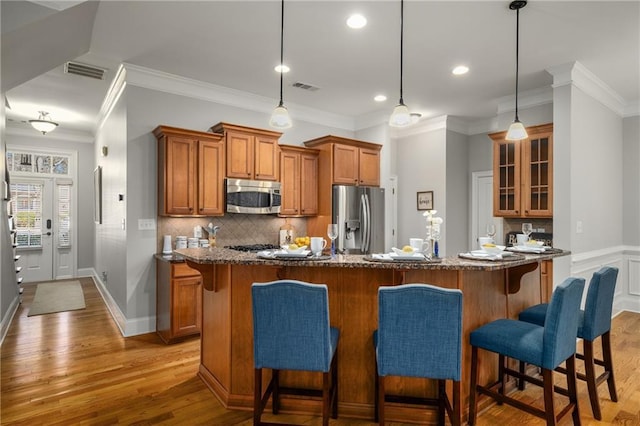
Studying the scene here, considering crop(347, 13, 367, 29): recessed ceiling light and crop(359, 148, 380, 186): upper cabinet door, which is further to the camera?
crop(359, 148, 380, 186): upper cabinet door

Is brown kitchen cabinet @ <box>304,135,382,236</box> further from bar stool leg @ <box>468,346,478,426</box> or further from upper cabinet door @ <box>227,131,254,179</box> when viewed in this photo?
bar stool leg @ <box>468,346,478,426</box>

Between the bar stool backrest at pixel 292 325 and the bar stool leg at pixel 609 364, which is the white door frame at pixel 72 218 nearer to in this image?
the bar stool backrest at pixel 292 325

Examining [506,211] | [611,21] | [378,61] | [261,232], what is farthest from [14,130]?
[611,21]

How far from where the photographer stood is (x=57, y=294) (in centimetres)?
600

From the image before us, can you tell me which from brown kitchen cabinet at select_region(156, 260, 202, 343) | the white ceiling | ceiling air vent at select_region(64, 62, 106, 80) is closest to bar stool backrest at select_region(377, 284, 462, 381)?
the white ceiling

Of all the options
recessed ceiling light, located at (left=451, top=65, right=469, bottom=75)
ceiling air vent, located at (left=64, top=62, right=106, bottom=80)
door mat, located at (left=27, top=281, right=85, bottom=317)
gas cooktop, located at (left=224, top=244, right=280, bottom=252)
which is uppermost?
ceiling air vent, located at (left=64, top=62, right=106, bottom=80)

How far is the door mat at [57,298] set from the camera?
514 cm

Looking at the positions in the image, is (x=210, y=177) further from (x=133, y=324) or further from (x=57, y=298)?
(x=57, y=298)

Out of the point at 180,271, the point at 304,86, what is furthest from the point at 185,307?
the point at 304,86

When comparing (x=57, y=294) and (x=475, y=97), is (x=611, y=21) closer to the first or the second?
(x=475, y=97)

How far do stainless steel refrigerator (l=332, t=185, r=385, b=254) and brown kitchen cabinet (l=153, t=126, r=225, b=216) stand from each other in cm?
169

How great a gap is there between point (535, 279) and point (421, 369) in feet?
5.94

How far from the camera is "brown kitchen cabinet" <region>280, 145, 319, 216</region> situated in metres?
5.11

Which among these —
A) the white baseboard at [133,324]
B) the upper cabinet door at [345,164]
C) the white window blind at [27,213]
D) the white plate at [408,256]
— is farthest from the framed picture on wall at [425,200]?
the white window blind at [27,213]
